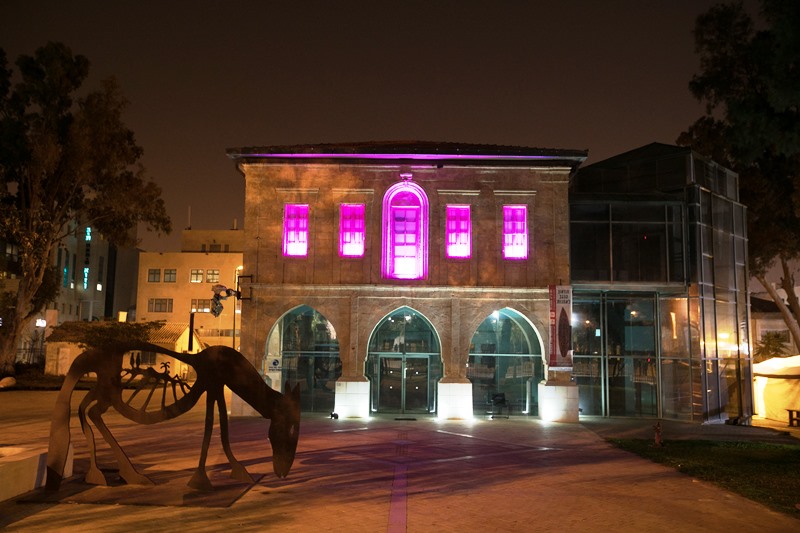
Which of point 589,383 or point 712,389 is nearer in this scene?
point 712,389

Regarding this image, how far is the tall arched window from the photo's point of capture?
25656mm

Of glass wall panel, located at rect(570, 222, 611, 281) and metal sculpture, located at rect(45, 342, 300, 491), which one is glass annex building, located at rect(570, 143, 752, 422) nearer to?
glass wall panel, located at rect(570, 222, 611, 281)

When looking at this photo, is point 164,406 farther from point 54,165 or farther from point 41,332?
point 41,332

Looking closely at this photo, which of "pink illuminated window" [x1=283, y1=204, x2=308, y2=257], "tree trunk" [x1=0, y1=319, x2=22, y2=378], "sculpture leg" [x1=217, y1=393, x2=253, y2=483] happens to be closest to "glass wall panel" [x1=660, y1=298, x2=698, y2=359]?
"pink illuminated window" [x1=283, y1=204, x2=308, y2=257]

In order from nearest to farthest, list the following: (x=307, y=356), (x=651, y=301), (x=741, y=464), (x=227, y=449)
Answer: (x=227, y=449) → (x=741, y=464) → (x=307, y=356) → (x=651, y=301)

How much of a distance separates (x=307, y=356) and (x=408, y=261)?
543 cm

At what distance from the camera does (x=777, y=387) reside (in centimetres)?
2741

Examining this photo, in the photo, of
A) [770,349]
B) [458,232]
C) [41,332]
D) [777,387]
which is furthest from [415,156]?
[41,332]

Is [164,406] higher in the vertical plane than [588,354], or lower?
lower

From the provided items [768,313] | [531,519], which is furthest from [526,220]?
[768,313]

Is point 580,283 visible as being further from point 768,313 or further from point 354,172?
point 768,313

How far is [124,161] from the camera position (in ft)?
128

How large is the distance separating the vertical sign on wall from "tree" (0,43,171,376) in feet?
79.4

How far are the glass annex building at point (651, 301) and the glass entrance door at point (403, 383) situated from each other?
5.97 metres
